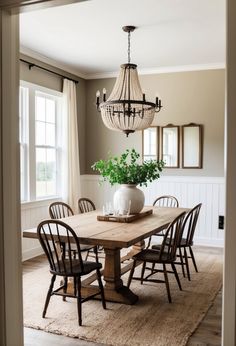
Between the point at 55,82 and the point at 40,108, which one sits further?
the point at 55,82

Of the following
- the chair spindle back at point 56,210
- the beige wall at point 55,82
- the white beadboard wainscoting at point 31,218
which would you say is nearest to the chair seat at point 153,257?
the chair spindle back at point 56,210

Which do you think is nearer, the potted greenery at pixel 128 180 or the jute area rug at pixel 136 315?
the jute area rug at pixel 136 315

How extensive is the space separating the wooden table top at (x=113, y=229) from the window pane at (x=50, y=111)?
6.82 ft

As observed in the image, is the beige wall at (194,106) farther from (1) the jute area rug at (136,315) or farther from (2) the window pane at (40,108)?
(1) the jute area rug at (136,315)

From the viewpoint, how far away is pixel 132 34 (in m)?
4.56

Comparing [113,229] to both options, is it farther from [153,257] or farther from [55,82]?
[55,82]

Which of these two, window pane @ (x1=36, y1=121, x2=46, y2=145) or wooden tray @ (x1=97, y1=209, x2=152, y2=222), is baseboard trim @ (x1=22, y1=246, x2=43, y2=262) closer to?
window pane @ (x1=36, y1=121, x2=46, y2=145)

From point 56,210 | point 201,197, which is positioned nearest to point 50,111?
point 56,210

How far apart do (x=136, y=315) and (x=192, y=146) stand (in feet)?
11.3

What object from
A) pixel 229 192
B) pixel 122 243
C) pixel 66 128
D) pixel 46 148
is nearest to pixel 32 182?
pixel 46 148

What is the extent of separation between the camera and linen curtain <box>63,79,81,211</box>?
20.1ft

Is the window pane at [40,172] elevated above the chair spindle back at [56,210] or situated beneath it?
elevated above

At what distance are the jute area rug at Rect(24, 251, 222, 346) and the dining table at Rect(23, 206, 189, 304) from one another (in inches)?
5.4

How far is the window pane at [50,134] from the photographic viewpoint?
232 inches
